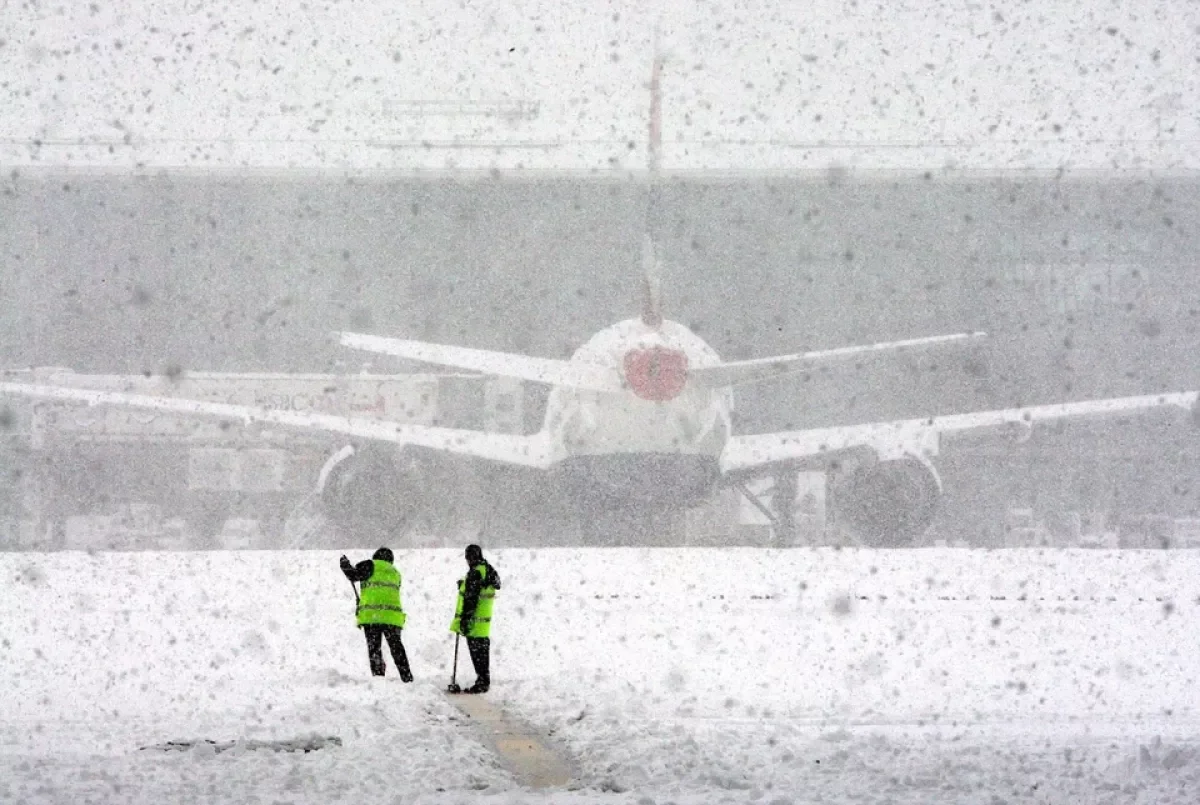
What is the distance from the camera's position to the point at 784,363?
1105cm

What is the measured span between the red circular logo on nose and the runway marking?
6231mm

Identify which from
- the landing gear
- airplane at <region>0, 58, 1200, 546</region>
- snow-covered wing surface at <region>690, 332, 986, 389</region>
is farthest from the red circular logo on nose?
the landing gear

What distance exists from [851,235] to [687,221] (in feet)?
19.0

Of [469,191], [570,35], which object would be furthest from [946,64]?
[469,191]

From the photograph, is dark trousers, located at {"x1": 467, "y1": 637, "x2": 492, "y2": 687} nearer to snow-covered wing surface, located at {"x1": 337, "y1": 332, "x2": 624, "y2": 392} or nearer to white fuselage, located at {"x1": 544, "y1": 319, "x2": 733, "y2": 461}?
snow-covered wing surface, located at {"x1": 337, "y1": 332, "x2": 624, "y2": 392}

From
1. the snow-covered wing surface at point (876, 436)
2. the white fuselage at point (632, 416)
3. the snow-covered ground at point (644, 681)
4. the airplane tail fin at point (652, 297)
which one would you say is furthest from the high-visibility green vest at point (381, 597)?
the snow-covered wing surface at point (876, 436)

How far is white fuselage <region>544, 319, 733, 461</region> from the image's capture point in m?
13.6

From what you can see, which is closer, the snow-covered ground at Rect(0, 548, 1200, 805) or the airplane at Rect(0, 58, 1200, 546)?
the snow-covered ground at Rect(0, 548, 1200, 805)

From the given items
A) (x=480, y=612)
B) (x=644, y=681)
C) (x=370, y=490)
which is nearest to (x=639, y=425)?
(x=644, y=681)

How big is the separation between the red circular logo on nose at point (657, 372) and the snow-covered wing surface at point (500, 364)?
0.74 metres

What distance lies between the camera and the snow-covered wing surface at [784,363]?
10711mm

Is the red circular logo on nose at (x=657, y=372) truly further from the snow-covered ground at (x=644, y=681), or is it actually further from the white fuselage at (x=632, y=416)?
the snow-covered ground at (x=644, y=681)

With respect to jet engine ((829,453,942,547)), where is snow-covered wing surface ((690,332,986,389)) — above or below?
above

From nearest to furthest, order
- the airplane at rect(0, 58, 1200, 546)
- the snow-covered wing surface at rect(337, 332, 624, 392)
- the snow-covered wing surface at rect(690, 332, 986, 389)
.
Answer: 1. the snow-covered wing surface at rect(690, 332, 986, 389)
2. the snow-covered wing surface at rect(337, 332, 624, 392)
3. the airplane at rect(0, 58, 1200, 546)
